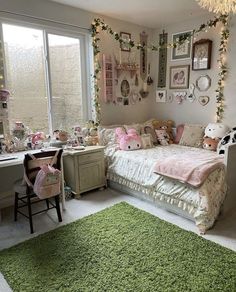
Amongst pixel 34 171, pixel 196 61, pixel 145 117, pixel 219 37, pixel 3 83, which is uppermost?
pixel 219 37

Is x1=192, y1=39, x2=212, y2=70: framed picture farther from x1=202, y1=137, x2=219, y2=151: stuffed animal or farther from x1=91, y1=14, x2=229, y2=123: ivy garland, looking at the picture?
x1=202, y1=137, x2=219, y2=151: stuffed animal

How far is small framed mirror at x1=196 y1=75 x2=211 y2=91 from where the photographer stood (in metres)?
3.83

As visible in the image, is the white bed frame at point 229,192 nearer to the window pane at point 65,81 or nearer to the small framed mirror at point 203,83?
the small framed mirror at point 203,83

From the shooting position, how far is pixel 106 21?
3818 mm

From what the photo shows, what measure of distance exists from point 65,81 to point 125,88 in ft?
3.56

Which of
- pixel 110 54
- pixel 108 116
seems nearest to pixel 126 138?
pixel 108 116

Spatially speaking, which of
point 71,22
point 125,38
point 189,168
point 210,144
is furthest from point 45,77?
point 210,144

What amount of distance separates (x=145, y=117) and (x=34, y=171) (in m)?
2.75

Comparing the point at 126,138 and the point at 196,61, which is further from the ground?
the point at 196,61

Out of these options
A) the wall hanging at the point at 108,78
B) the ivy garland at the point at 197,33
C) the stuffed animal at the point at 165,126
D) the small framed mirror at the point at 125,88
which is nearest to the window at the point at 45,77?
the ivy garland at the point at 197,33

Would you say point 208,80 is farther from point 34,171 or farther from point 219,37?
point 34,171

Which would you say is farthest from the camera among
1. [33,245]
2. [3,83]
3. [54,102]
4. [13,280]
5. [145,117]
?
[145,117]

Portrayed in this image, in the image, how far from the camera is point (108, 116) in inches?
162

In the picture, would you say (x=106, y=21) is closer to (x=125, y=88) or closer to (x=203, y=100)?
(x=125, y=88)
